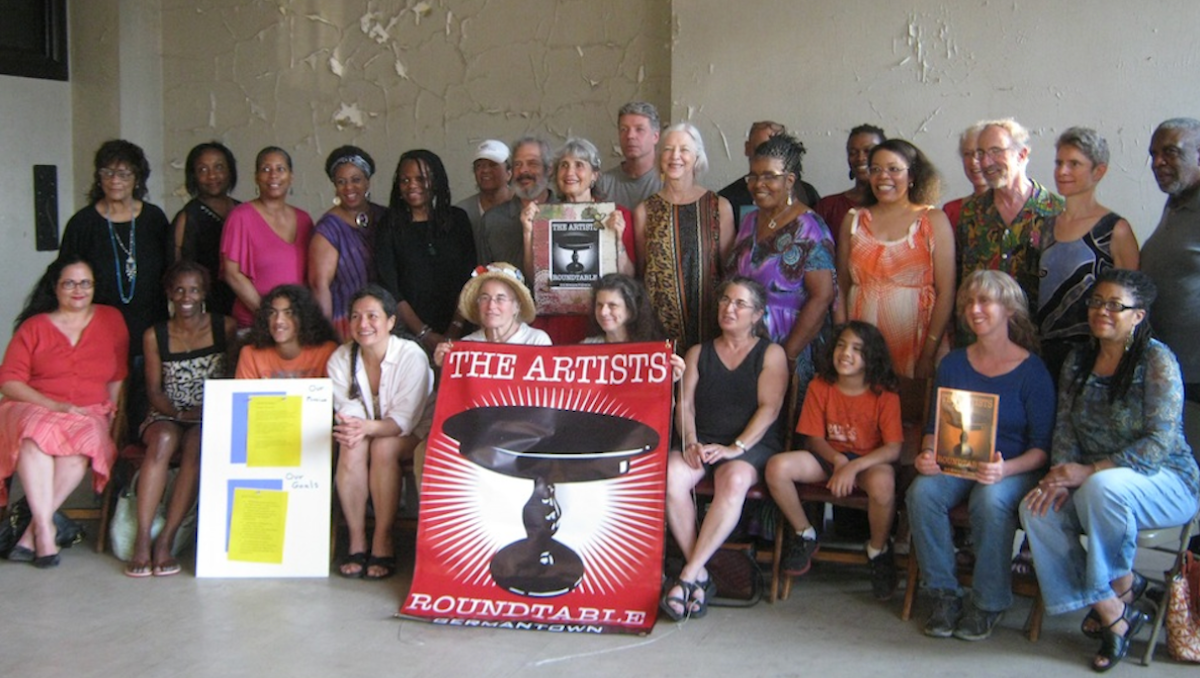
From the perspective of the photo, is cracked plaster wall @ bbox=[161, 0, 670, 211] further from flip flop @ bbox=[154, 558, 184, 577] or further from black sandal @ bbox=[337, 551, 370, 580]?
flip flop @ bbox=[154, 558, 184, 577]

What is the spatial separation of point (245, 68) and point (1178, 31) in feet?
16.9

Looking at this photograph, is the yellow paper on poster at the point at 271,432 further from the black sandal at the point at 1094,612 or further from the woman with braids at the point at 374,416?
the black sandal at the point at 1094,612

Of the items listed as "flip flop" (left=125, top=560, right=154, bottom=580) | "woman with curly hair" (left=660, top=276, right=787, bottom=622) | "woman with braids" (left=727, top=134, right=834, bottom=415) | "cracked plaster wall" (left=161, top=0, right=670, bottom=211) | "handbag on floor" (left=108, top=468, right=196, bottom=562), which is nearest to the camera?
"woman with curly hair" (left=660, top=276, right=787, bottom=622)

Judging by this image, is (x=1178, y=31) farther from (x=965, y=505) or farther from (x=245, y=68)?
(x=245, y=68)

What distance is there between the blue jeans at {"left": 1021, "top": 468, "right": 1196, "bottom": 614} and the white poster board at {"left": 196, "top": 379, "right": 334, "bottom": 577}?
245cm

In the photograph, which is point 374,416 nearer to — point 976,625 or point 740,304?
point 740,304

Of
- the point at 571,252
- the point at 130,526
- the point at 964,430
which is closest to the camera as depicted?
the point at 964,430

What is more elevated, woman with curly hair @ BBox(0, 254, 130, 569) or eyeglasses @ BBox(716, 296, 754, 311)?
eyeglasses @ BBox(716, 296, 754, 311)

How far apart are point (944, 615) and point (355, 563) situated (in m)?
2.10

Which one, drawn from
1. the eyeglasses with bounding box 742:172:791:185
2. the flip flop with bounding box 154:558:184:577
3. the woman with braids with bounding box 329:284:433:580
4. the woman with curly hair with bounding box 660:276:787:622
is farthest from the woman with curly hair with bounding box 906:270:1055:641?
the flip flop with bounding box 154:558:184:577

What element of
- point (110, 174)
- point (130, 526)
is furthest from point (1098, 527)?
point (110, 174)

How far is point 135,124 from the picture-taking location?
7152 millimetres

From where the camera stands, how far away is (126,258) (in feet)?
16.4

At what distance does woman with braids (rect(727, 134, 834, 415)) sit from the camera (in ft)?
13.9
